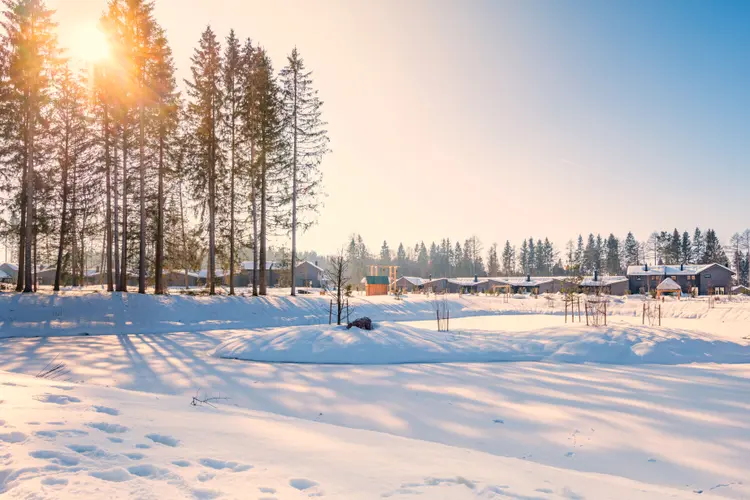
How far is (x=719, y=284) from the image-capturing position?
50938 millimetres

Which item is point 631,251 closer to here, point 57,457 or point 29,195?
point 29,195

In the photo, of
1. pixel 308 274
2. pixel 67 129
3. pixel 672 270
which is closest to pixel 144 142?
pixel 67 129

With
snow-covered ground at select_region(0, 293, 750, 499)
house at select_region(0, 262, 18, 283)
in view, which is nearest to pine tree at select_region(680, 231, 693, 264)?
snow-covered ground at select_region(0, 293, 750, 499)

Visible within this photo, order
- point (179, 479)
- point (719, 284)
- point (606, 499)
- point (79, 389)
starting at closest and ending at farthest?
point (179, 479), point (606, 499), point (79, 389), point (719, 284)

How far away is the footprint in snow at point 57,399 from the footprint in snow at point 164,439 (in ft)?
5.40

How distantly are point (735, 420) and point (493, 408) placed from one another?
330 cm

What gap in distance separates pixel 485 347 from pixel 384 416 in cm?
648

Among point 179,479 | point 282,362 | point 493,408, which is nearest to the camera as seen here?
point 179,479

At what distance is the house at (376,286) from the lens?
37.9 metres

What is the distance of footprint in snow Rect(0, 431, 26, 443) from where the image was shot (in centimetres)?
315

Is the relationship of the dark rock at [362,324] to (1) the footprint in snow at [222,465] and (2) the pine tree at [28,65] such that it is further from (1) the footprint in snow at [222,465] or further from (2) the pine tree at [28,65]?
(2) the pine tree at [28,65]

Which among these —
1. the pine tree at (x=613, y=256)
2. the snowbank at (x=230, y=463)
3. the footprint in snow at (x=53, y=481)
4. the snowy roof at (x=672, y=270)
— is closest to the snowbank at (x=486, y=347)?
the snowbank at (x=230, y=463)

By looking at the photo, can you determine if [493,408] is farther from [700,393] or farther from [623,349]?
[623,349]

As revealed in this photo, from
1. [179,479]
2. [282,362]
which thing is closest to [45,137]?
[282,362]
